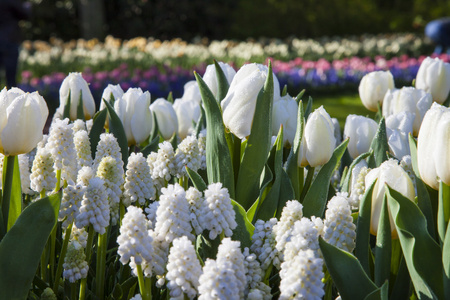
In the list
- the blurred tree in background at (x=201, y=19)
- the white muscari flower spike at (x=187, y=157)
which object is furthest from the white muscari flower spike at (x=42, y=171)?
the blurred tree in background at (x=201, y=19)

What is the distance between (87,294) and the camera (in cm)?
133

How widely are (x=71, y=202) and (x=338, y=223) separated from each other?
0.50 m

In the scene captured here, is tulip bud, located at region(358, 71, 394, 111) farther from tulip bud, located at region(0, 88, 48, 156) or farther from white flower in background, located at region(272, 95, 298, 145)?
tulip bud, located at region(0, 88, 48, 156)

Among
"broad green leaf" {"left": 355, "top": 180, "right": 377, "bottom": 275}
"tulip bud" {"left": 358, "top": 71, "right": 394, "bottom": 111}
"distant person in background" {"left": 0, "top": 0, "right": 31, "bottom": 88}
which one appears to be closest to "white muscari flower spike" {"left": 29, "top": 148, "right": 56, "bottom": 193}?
"broad green leaf" {"left": 355, "top": 180, "right": 377, "bottom": 275}

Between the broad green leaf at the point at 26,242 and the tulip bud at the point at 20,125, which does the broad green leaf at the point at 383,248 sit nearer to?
the broad green leaf at the point at 26,242

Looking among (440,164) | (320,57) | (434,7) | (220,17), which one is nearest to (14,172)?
(440,164)

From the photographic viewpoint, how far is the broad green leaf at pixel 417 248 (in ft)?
3.50

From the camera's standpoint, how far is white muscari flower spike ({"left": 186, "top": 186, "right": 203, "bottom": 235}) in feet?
3.41

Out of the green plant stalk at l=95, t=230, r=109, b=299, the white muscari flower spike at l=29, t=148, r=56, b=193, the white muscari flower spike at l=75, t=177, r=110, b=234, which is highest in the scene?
the white muscari flower spike at l=29, t=148, r=56, b=193

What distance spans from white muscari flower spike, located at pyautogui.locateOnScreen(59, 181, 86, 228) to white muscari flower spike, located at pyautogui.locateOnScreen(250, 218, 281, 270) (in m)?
0.34

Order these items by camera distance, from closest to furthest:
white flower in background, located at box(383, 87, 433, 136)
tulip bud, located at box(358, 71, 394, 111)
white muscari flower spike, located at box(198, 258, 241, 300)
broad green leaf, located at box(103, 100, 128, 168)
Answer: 1. white muscari flower spike, located at box(198, 258, 241, 300)
2. broad green leaf, located at box(103, 100, 128, 168)
3. white flower in background, located at box(383, 87, 433, 136)
4. tulip bud, located at box(358, 71, 394, 111)

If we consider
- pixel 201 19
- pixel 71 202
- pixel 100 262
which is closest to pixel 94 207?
pixel 71 202

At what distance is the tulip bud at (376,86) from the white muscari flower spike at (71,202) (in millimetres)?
1457

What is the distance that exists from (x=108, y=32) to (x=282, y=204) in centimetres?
1481
